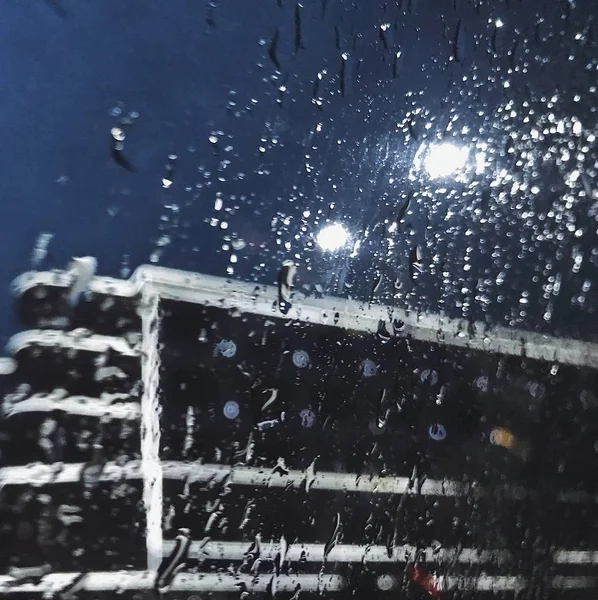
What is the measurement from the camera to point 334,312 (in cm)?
151

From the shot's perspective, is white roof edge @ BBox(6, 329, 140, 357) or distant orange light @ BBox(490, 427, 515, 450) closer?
white roof edge @ BBox(6, 329, 140, 357)

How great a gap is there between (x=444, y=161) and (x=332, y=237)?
0.44 metres

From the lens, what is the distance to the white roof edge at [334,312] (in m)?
Result: 1.24

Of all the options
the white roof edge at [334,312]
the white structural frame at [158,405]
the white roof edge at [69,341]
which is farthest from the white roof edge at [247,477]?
the white roof edge at [334,312]

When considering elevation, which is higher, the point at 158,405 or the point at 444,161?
the point at 444,161

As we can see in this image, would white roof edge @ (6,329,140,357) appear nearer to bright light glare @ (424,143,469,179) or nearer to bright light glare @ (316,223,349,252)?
bright light glare @ (316,223,349,252)

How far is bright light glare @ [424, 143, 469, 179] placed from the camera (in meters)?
1.65

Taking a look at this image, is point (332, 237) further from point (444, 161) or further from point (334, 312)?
point (444, 161)

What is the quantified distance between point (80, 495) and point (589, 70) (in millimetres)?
2007

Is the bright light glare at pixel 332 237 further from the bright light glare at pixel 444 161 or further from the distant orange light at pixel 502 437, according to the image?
the distant orange light at pixel 502 437

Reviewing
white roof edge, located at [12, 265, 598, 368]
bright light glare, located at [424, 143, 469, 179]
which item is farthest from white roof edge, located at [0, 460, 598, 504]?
bright light glare, located at [424, 143, 469, 179]

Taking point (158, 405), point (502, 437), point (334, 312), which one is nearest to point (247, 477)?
point (158, 405)

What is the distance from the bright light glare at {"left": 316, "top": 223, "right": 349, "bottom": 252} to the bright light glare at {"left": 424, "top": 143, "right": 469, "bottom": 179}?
34cm

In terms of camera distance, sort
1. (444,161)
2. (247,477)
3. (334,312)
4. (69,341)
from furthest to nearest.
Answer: (444,161) < (334,312) < (247,477) < (69,341)
